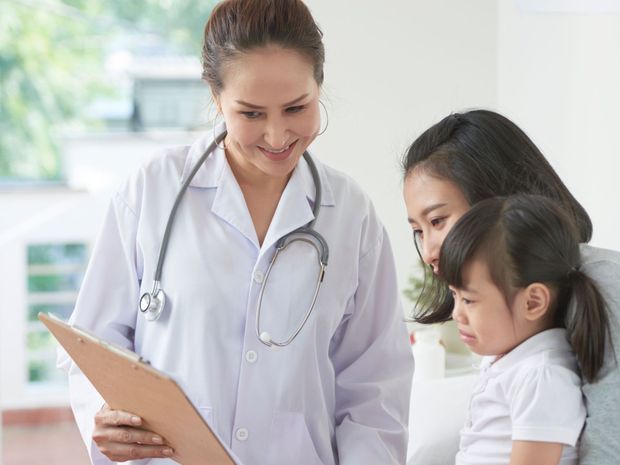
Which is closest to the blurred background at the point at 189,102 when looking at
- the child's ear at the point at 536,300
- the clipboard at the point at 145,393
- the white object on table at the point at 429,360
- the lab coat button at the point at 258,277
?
the lab coat button at the point at 258,277

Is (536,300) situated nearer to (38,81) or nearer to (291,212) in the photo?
(291,212)

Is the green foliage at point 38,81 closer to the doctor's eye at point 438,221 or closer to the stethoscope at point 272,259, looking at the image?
the stethoscope at point 272,259

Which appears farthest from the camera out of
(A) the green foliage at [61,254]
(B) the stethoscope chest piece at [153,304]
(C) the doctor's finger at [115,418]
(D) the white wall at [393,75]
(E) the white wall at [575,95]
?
(A) the green foliage at [61,254]

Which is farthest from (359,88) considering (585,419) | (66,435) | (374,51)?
(66,435)

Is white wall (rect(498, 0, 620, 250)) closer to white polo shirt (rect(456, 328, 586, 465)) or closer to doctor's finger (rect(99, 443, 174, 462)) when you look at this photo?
white polo shirt (rect(456, 328, 586, 465))

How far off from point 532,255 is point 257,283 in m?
0.49

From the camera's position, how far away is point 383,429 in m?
1.72

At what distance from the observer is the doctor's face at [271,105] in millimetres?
1509

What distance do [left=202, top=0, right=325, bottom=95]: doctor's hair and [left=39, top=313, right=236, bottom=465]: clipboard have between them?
47cm

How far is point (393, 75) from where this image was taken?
9.86 feet

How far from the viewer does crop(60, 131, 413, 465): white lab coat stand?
5.26 feet

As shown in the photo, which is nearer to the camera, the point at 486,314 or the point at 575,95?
the point at 486,314

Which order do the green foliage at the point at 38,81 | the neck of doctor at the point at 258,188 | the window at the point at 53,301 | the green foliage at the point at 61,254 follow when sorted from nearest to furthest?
1. the neck of doctor at the point at 258,188
2. the window at the point at 53,301
3. the green foliage at the point at 61,254
4. the green foliage at the point at 38,81

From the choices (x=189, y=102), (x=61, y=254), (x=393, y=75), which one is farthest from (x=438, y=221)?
(x=189, y=102)
